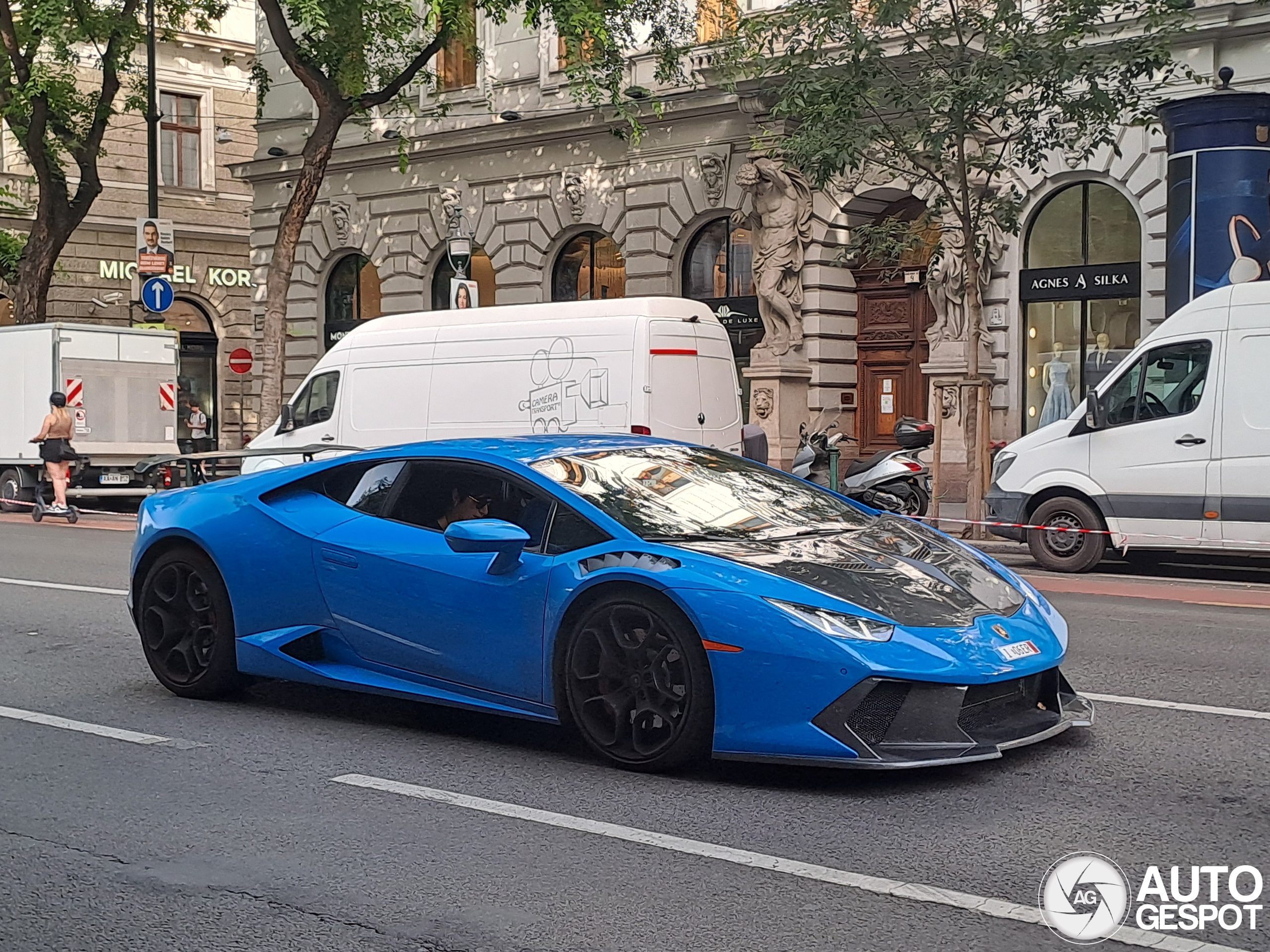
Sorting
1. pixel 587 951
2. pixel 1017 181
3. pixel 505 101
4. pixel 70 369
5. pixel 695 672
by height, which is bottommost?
pixel 587 951

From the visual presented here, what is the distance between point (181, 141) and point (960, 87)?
3223 cm

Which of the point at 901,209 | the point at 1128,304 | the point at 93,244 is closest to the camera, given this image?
the point at 1128,304

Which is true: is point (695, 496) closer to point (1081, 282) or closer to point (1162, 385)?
point (1162, 385)

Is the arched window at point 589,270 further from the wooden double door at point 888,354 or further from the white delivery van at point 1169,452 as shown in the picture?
the white delivery van at point 1169,452

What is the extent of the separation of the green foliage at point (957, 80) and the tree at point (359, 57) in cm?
559

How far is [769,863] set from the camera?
15.8ft

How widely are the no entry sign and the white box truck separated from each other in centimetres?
617

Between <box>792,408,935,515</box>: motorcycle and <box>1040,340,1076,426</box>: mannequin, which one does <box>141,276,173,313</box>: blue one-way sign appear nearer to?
<box>792,408,935,515</box>: motorcycle

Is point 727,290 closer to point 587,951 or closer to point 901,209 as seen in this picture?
point 901,209

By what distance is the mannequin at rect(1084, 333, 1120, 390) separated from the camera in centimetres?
2423

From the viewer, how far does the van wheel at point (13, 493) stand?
2577 cm

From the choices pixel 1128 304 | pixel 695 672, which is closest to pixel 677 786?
pixel 695 672

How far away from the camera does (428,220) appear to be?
1320 inches

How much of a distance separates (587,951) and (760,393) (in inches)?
911
